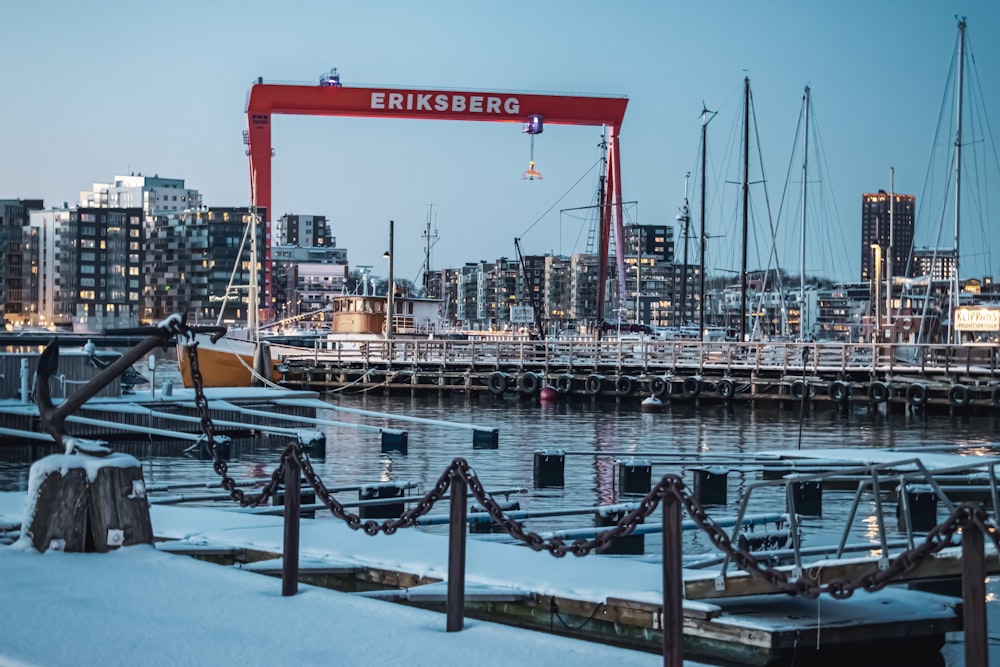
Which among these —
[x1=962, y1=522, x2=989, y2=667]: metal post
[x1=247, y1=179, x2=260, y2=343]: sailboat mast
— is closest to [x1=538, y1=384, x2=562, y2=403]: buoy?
[x1=247, y1=179, x2=260, y2=343]: sailboat mast

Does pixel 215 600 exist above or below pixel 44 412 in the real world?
below

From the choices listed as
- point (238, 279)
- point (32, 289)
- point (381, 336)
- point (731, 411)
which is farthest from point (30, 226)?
point (731, 411)

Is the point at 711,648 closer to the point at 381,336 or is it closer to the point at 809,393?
the point at 809,393

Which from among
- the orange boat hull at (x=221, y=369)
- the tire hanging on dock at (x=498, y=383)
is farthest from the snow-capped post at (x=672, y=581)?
the tire hanging on dock at (x=498, y=383)

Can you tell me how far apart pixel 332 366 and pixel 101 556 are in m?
42.5

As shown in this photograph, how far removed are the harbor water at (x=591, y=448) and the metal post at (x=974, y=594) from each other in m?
3.84

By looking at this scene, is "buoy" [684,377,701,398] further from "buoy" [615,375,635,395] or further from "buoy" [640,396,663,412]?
"buoy" [640,396,663,412]

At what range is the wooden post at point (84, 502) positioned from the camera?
26.8 ft

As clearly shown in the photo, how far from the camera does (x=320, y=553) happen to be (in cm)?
946

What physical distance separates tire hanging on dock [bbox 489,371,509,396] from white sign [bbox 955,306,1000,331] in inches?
714

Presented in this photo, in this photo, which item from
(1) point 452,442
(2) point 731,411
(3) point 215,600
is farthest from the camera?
(2) point 731,411

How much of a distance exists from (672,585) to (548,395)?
123ft

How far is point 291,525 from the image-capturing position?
24.6 ft

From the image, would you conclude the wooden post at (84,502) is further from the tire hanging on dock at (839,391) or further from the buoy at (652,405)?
the tire hanging on dock at (839,391)
